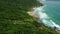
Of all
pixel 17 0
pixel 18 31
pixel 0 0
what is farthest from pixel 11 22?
pixel 17 0

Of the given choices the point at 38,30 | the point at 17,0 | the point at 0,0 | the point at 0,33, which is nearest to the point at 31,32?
the point at 38,30

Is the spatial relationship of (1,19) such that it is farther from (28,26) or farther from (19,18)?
(28,26)

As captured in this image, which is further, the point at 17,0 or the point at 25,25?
the point at 17,0

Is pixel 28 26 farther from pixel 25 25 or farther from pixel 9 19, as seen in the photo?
pixel 9 19

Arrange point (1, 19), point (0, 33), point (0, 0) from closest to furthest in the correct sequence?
point (0, 33), point (1, 19), point (0, 0)

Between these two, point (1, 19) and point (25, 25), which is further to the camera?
point (1, 19)

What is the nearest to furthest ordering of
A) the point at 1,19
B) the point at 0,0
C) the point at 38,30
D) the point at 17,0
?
the point at 38,30
the point at 1,19
the point at 0,0
the point at 17,0

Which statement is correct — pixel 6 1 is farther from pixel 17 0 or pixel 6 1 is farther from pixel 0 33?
pixel 0 33

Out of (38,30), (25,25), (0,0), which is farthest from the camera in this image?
(0,0)
